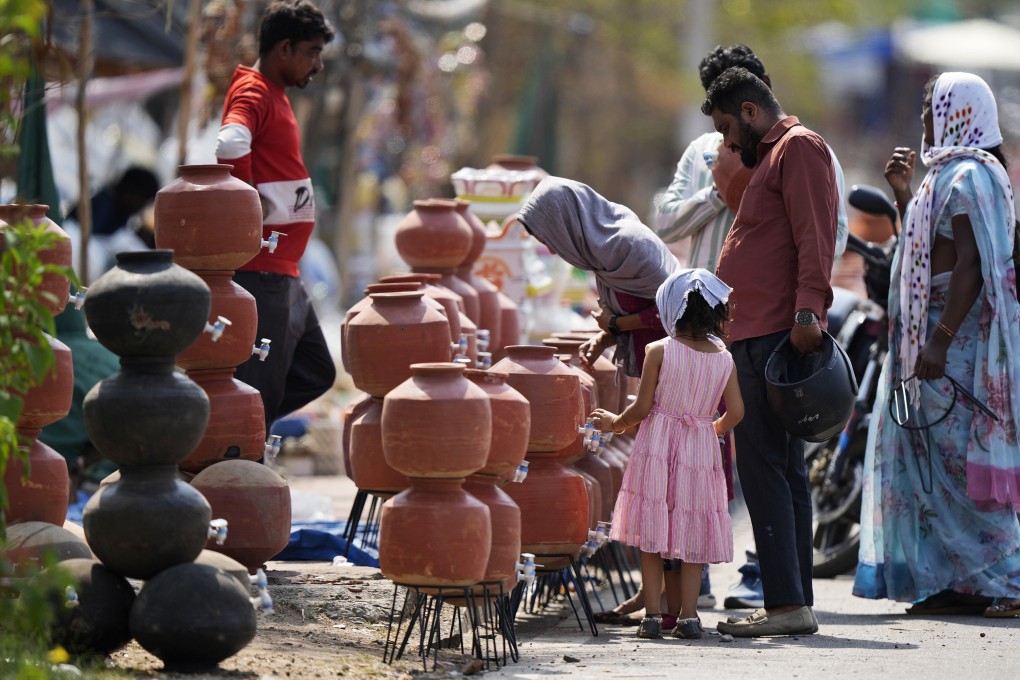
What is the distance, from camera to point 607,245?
571 cm

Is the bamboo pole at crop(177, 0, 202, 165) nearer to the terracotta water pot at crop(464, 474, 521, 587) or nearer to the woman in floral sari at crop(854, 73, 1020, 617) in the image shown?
the woman in floral sari at crop(854, 73, 1020, 617)

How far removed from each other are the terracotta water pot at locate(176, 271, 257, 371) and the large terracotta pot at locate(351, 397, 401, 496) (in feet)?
1.68

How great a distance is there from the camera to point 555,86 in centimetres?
Result: 2216

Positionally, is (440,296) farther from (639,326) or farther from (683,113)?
(683,113)

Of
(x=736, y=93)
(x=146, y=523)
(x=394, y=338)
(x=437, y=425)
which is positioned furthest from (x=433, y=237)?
(x=146, y=523)

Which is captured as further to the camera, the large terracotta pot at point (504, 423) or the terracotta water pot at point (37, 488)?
the large terracotta pot at point (504, 423)

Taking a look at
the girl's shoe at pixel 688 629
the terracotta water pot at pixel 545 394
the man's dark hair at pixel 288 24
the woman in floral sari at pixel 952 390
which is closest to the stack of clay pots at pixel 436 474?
the terracotta water pot at pixel 545 394

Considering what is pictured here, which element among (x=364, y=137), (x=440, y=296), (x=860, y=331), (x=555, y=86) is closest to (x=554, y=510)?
(x=440, y=296)

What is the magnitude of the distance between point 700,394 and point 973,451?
135 cm

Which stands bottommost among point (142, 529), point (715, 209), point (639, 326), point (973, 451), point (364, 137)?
point (142, 529)

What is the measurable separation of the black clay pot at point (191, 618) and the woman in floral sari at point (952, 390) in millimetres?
3094

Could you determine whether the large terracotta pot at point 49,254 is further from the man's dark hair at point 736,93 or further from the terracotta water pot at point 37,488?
the man's dark hair at point 736,93

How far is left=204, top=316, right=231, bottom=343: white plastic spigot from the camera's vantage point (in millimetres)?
4829

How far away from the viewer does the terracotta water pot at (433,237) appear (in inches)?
269
